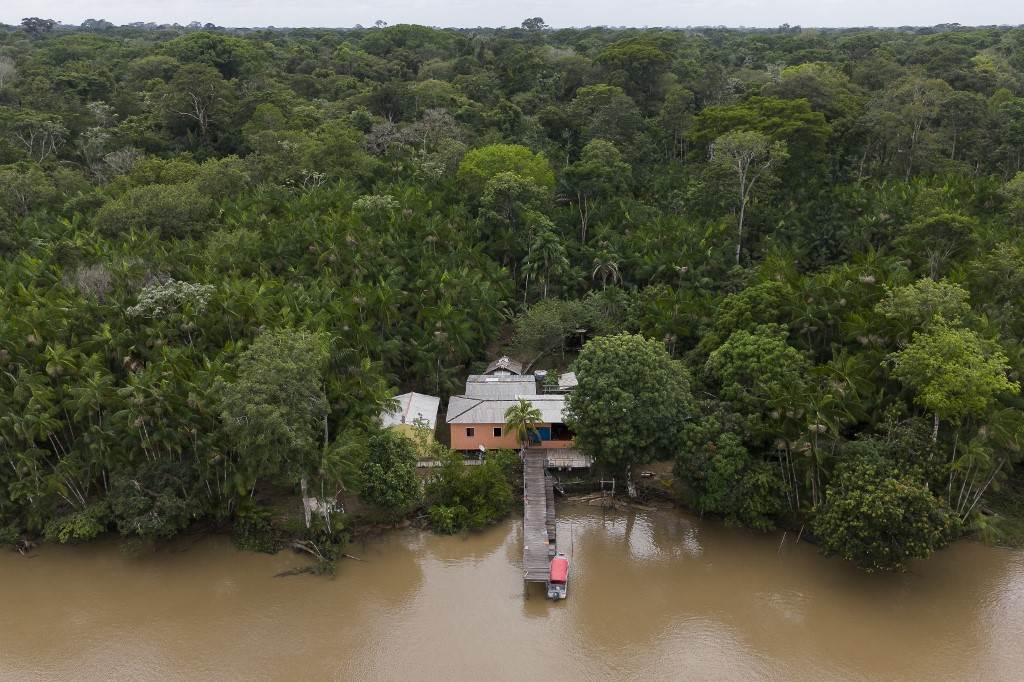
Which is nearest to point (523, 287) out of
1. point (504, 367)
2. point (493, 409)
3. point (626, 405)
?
point (504, 367)

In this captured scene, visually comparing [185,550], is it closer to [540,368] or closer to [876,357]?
[540,368]

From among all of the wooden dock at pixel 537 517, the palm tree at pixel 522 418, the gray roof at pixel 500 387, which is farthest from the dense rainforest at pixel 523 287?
the palm tree at pixel 522 418

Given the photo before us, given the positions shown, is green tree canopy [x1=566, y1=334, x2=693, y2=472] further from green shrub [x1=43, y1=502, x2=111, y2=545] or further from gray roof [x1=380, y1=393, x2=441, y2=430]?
green shrub [x1=43, y1=502, x2=111, y2=545]

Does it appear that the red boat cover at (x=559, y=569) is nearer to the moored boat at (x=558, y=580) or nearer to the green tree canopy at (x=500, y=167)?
the moored boat at (x=558, y=580)

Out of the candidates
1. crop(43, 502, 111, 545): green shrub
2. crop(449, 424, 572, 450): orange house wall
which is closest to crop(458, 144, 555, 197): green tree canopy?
crop(449, 424, 572, 450): orange house wall

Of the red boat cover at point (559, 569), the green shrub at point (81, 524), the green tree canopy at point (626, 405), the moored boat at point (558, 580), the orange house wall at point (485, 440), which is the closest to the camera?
the moored boat at point (558, 580)

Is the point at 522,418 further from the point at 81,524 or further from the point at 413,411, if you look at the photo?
the point at 81,524
